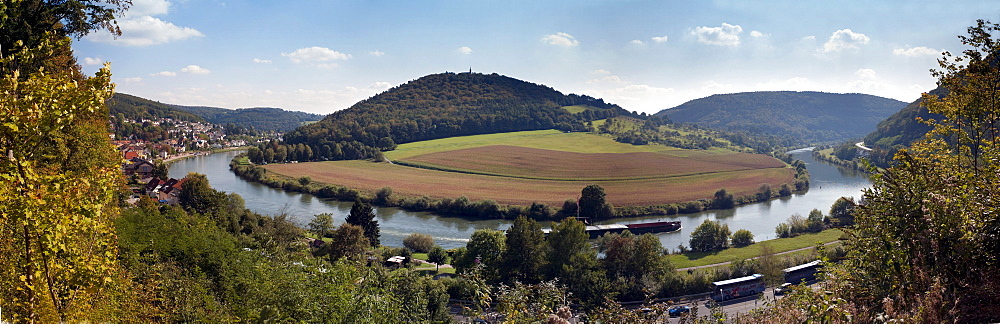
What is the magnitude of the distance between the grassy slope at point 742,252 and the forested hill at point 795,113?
9784 cm

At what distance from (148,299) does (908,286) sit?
8.31 m

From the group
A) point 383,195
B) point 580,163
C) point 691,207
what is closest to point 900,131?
point 580,163

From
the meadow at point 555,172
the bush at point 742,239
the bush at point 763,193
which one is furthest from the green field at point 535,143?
the bush at point 742,239

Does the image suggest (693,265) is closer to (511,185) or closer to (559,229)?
(559,229)

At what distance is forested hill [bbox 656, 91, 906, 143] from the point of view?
12756 cm

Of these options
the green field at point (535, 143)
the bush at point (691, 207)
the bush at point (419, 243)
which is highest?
the green field at point (535, 143)

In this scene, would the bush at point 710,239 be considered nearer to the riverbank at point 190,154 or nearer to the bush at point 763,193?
the bush at point 763,193

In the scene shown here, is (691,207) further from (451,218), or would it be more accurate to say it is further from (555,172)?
(451,218)

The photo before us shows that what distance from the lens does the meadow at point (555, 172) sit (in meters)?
38.2

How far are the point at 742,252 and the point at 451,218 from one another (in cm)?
1700

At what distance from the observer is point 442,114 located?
83.2m

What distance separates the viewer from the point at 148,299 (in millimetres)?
7309

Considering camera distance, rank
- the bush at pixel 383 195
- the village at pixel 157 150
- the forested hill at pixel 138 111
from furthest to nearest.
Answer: the forested hill at pixel 138 111
the bush at pixel 383 195
the village at pixel 157 150

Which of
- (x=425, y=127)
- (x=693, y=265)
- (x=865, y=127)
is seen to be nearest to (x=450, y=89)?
(x=425, y=127)
